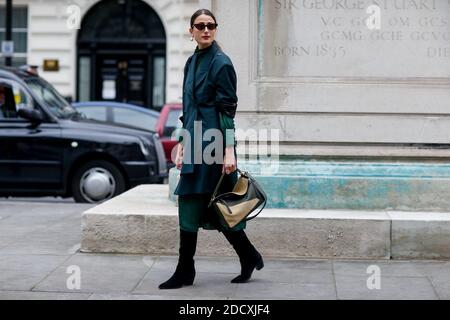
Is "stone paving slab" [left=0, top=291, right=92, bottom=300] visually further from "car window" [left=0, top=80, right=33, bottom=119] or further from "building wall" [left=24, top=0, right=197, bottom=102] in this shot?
"building wall" [left=24, top=0, right=197, bottom=102]

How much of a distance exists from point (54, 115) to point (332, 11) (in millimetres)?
6110

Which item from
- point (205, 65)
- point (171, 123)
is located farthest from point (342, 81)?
point (171, 123)

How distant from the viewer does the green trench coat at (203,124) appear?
24.7 ft

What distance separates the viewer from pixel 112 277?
26.1ft

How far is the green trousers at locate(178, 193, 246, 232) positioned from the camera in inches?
298

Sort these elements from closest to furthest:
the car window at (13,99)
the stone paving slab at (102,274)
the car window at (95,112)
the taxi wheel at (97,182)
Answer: the stone paving slab at (102,274)
the car window at (13,99)
the taxi wheel at (97,182)
the car window at (95,112)

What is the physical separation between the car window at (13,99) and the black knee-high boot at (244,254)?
7411 mm

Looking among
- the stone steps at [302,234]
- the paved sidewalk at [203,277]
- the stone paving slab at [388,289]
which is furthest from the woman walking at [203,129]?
the stone steps at [302,234]

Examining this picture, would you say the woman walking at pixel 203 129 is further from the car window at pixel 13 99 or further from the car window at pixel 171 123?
the car window at pixel 171 123

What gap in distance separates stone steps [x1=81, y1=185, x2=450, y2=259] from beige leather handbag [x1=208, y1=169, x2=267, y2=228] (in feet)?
4.18

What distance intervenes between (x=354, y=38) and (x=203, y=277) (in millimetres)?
2644

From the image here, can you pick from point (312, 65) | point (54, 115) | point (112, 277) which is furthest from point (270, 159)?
point (54, 115)

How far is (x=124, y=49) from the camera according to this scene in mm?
30828

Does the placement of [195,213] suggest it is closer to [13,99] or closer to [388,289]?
[388,289]
